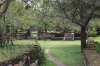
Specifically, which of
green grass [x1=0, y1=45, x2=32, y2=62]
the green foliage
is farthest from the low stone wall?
the green foliage

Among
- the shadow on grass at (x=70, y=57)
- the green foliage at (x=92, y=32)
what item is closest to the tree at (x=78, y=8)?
the shadow on grass at (x=70, y=57)

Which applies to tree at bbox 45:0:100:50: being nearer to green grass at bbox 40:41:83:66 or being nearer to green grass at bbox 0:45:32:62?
green grass at bbox 40:41:83:66

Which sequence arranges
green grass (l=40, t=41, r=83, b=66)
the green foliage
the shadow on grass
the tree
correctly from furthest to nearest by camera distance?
1. the green foliage
2. the tree
3. green grass (l=40, t=41, r=83, b=66)
4. the shadow on grass

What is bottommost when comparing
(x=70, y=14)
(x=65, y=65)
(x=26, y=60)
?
(x=65, y=65)

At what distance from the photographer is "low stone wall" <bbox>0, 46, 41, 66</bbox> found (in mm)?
7368

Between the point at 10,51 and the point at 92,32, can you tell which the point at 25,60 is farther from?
the point at 92,32

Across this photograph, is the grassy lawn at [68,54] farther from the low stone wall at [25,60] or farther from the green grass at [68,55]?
the low stone wall at [25,60]

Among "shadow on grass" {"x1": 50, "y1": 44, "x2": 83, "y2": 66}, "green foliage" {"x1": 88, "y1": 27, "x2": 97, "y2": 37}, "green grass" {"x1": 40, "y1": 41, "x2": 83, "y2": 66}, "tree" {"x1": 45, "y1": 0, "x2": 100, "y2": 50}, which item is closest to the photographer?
"shadow on grass" {"x1": 50, "y1": 44, "x2": 83, "y2": 66}

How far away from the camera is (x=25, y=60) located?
29.1ft

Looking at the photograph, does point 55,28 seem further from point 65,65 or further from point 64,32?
point 65,65

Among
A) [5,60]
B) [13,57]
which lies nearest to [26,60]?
[13,57]

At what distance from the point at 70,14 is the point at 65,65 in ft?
15.8

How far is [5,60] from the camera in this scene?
7.11 metres

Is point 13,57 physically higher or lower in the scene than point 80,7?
lower
